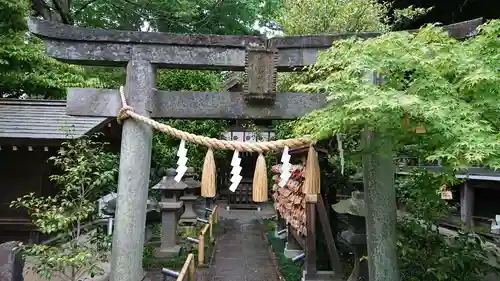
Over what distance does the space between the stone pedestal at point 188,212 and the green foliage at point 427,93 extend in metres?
9.20

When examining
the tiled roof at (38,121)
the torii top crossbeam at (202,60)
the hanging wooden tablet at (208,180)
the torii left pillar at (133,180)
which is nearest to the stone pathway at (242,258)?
the torii left pillar at (133,180)

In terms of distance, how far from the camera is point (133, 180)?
4.07 m

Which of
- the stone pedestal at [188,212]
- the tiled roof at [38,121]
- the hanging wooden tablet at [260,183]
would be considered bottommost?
the stone pedestal at [188,212]

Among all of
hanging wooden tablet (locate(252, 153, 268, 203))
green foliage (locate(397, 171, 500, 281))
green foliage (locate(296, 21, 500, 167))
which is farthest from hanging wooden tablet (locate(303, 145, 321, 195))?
green foliage (locate(397, 171, 500, 281))

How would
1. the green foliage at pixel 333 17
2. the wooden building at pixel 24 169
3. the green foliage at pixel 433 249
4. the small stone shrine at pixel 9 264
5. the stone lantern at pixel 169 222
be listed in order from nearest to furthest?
the small stone shrine at pixel 9 264, the green foliage at pixel 433 249, the green foliage at pixel 333 17, the wooden building at pixel 24 169, the stone lantern at pixel 169 222

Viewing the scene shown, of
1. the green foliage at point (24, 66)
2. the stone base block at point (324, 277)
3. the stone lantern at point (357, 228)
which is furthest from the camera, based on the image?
the green foliage at point (24, 66)

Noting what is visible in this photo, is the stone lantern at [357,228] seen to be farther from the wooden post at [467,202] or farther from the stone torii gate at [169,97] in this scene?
the wooden post at [467,202]

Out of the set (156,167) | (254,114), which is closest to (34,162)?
(156,167)

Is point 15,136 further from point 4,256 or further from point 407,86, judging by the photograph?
point 407,86

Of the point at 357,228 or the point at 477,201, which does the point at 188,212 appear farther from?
the point at 477,201

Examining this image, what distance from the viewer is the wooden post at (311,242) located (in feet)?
21.9

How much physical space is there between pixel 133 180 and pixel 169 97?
1011mm

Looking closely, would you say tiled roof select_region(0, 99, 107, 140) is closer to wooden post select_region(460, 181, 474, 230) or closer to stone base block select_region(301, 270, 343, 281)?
stone base block select_region(301, 270, 343, 281)

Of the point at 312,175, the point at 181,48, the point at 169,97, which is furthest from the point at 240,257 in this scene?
the point at 181,48
